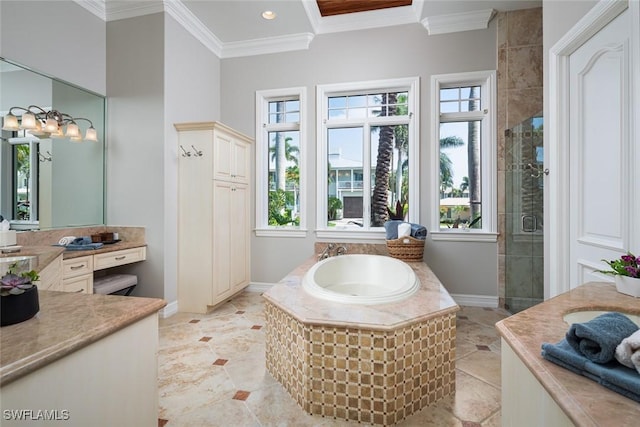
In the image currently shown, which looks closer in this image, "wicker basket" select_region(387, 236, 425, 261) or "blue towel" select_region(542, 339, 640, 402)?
"blue towel" select_region(542, 339, 640, 402)

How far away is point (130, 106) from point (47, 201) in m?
1.18

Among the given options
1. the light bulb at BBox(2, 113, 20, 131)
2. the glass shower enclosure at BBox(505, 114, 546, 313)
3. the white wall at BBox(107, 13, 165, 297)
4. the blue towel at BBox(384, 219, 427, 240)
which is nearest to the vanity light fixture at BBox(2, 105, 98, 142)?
the light bulb at BBox(2, 113, 20, 131)

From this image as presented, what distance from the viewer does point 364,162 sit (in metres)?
3.53

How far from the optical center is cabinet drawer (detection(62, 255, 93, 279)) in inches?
88.2

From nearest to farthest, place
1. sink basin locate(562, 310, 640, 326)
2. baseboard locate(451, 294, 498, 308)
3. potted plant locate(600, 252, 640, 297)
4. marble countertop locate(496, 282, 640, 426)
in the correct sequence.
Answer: marble countertop locate(496, 282, 640, 426)
sink basin locate(562, 310, 640, 326)
potted plant locate(600, 252, 640, 297)
baseboard locate(451, 294, 498, 308)

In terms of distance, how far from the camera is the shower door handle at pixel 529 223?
2.61m

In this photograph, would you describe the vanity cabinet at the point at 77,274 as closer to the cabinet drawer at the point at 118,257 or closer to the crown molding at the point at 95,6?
the cabinet drawer at the point at 118,257

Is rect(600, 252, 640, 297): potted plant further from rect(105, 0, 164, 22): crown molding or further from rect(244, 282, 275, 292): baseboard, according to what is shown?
rect(105, 0, 164, 22): crown molding

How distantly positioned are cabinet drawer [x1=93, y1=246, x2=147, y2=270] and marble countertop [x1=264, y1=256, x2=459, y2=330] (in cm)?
164

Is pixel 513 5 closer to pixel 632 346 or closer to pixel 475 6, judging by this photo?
pixel 475 6

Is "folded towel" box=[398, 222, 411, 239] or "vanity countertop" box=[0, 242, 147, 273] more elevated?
"folded towel" box=[398, 222, 411, 239]

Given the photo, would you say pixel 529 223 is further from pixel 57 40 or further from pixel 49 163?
pixel 57 40

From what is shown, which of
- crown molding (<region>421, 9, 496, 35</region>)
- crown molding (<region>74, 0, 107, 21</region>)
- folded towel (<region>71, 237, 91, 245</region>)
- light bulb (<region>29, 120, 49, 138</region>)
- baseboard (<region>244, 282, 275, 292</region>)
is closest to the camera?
light bulb (<region>29, 120, 49, 138</region>)

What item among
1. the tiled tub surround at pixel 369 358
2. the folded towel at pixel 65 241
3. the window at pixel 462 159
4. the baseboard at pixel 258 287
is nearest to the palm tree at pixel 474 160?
the window at pixel 462 159
